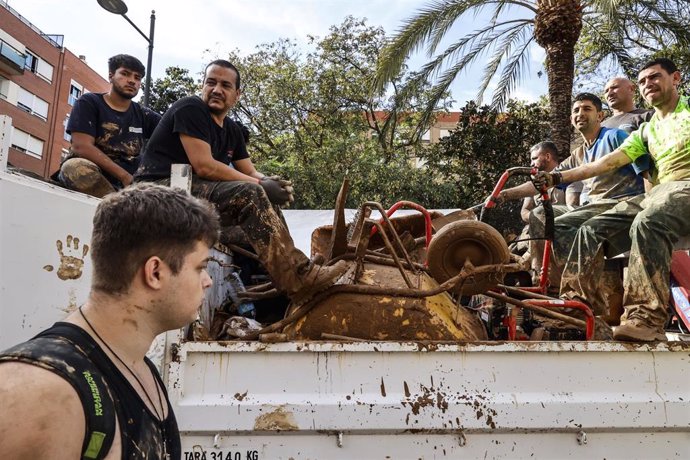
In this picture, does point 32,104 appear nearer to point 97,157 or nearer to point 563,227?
point 97,157

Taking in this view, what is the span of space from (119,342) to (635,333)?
7.09 feet

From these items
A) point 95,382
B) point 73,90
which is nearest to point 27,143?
point 73,90

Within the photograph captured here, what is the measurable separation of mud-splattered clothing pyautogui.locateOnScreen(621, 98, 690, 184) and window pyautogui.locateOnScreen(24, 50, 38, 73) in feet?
112

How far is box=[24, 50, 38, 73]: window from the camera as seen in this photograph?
102 ft

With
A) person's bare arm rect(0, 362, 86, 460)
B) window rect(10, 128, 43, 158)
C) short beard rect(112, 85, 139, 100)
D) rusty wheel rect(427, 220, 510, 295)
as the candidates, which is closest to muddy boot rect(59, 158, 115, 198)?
short beard rect(112, 85, 139, 100)

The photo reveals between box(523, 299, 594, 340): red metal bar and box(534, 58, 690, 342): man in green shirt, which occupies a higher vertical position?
box(534, 58, 690, 342): man in green shirt

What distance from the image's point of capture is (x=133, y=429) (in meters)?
1.15

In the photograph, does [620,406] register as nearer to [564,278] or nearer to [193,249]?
[564,278]

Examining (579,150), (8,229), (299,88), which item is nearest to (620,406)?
(8,229)

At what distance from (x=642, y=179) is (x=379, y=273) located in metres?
2.12

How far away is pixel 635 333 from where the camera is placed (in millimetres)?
2488

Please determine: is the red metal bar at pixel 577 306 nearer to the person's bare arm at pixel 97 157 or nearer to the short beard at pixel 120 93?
the person's bare arm at pixel 97 157

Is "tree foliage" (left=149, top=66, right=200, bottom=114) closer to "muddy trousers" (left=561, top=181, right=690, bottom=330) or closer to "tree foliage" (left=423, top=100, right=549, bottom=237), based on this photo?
"tree foliage" (left=423, top=100, right=549, bottom=237)

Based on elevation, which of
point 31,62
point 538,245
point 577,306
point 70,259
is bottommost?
point 577,306
